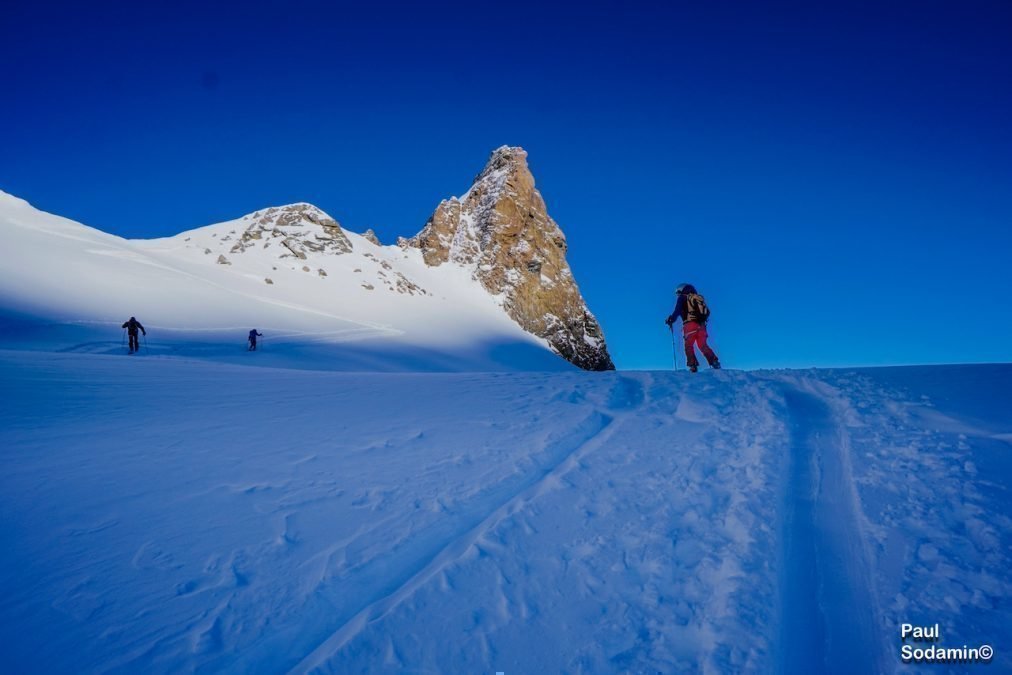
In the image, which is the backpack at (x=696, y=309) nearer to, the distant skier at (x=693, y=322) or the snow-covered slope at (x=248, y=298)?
the distant skier at (x=693, y=322)

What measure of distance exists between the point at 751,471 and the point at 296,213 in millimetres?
72062

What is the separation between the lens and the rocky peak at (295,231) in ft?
192

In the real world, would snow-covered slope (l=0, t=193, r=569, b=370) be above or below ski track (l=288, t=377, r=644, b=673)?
above

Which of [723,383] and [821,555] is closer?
[821,555]

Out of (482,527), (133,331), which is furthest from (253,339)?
(482,527)

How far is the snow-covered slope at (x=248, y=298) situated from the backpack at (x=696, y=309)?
20.0 m

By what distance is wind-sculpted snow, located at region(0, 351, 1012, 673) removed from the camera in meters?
2.81

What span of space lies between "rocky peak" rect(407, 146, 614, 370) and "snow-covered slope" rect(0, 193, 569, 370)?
6.08 metres

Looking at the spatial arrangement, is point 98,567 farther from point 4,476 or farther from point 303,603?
point 4,476

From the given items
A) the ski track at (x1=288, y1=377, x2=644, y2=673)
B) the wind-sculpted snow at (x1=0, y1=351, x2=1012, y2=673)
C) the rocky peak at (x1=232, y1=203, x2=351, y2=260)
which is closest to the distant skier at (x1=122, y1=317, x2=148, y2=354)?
the wind-sculpted snow at (x1=0, y1=351, x2=1012, y2=673)

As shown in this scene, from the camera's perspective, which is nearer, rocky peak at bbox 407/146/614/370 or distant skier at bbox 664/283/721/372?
distant skier at bbox 664/283/721/372

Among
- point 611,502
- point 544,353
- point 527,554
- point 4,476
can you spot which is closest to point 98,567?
point 4,476

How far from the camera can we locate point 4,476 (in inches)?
181

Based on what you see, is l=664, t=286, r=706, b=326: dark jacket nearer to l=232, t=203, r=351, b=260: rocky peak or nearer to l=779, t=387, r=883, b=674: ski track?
l=779, t=387, r=883, b=674: ski track
